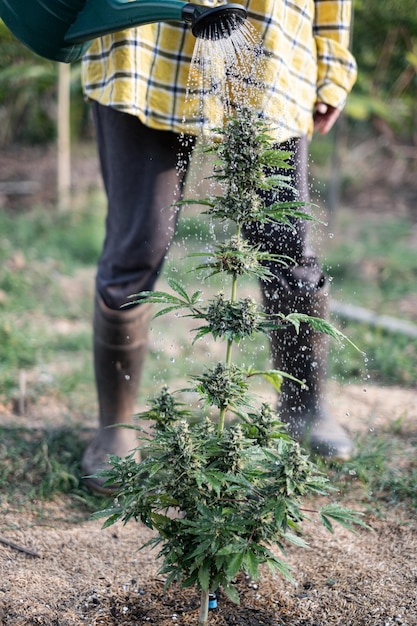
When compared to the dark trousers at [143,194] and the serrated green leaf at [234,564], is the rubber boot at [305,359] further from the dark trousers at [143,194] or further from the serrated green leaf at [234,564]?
the serrated green leaf at [234,564]

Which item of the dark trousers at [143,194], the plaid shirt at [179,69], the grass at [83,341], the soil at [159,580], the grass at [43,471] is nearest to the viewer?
the soil at [159,580]

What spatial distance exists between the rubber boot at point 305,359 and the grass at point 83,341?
0.36 ft

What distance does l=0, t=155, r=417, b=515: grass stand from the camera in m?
2.34

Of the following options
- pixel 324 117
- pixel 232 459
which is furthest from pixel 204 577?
pixel 324 117

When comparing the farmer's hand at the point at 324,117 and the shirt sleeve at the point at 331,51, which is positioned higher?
the shirt sleeve at the point at 331,51

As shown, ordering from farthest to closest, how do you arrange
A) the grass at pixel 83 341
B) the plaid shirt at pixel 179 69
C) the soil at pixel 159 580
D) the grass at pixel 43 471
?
the grass at pixel 83 341 < the grass at pixel 43 471 < the plaid shirt at pixel 179 69 < the soil at pixel 159 580

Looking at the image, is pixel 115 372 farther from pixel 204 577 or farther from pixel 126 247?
pixel 204 577

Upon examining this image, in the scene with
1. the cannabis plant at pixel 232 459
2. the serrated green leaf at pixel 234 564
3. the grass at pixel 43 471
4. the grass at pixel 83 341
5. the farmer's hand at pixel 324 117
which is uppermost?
the farmer's hand at pixel 324 117

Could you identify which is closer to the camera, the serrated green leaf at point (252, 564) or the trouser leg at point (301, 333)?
the serrated green leaf at point (252, 564)

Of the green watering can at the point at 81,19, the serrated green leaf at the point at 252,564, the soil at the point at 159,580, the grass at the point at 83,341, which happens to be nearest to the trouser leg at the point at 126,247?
the grass at the point at 83,341

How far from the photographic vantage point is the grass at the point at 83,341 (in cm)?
234

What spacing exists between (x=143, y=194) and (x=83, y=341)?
1820 mm

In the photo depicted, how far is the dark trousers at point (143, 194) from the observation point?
2.12 m

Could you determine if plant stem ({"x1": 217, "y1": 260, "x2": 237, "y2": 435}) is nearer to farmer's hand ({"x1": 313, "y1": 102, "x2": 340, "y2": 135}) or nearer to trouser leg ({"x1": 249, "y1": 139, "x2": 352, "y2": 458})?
trouser leg ({"x1": 249, "y1": 139, "x2": 352, "y2": 458})
